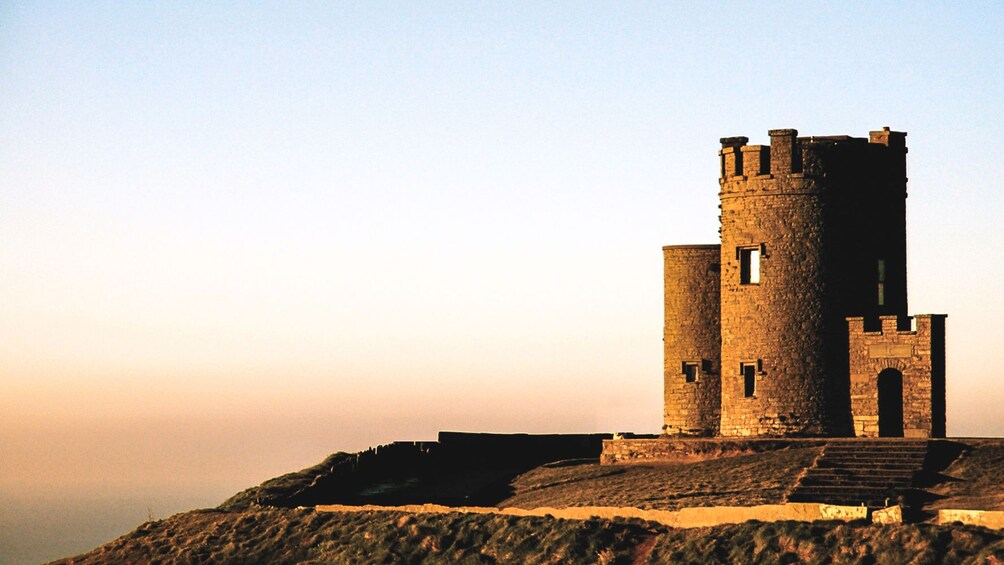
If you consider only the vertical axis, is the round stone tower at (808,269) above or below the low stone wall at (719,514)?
above

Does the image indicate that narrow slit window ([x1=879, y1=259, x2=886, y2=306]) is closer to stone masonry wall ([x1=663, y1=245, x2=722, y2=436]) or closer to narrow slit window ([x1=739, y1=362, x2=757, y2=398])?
narrow slit window ([x1=739, y1=362, x2=757, y2=398])

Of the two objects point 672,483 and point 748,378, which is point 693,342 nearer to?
point 748,378

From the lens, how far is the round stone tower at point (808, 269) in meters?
47.4

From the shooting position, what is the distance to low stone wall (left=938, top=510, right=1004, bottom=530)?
1321 inches

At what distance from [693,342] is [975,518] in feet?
57.4

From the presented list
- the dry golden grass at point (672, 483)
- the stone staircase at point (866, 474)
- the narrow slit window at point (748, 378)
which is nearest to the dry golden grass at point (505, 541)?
the dry golden grass at point (672, 483)

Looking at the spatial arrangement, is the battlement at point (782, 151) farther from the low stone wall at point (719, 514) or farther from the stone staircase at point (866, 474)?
the low stone wall at point (719, 514)

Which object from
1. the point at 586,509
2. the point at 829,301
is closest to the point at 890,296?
the point at 829,301

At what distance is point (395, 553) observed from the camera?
38531mm

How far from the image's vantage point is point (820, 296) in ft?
156

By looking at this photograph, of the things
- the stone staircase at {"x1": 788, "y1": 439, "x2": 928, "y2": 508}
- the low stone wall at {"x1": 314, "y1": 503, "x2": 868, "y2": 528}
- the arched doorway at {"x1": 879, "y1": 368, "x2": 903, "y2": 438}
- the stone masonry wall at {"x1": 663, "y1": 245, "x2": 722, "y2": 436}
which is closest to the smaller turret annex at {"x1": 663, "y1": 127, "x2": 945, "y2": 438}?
the arched doorway at {"x1": 879, "y1": 368, "x2": 903, "y2": 438}

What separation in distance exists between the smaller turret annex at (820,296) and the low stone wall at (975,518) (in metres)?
11.9

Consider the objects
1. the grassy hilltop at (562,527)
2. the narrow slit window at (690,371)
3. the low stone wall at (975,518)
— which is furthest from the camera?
the narrow slit window at (690,371)

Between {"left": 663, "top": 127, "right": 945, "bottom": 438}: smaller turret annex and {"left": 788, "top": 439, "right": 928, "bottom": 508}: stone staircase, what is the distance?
304 centimetres
